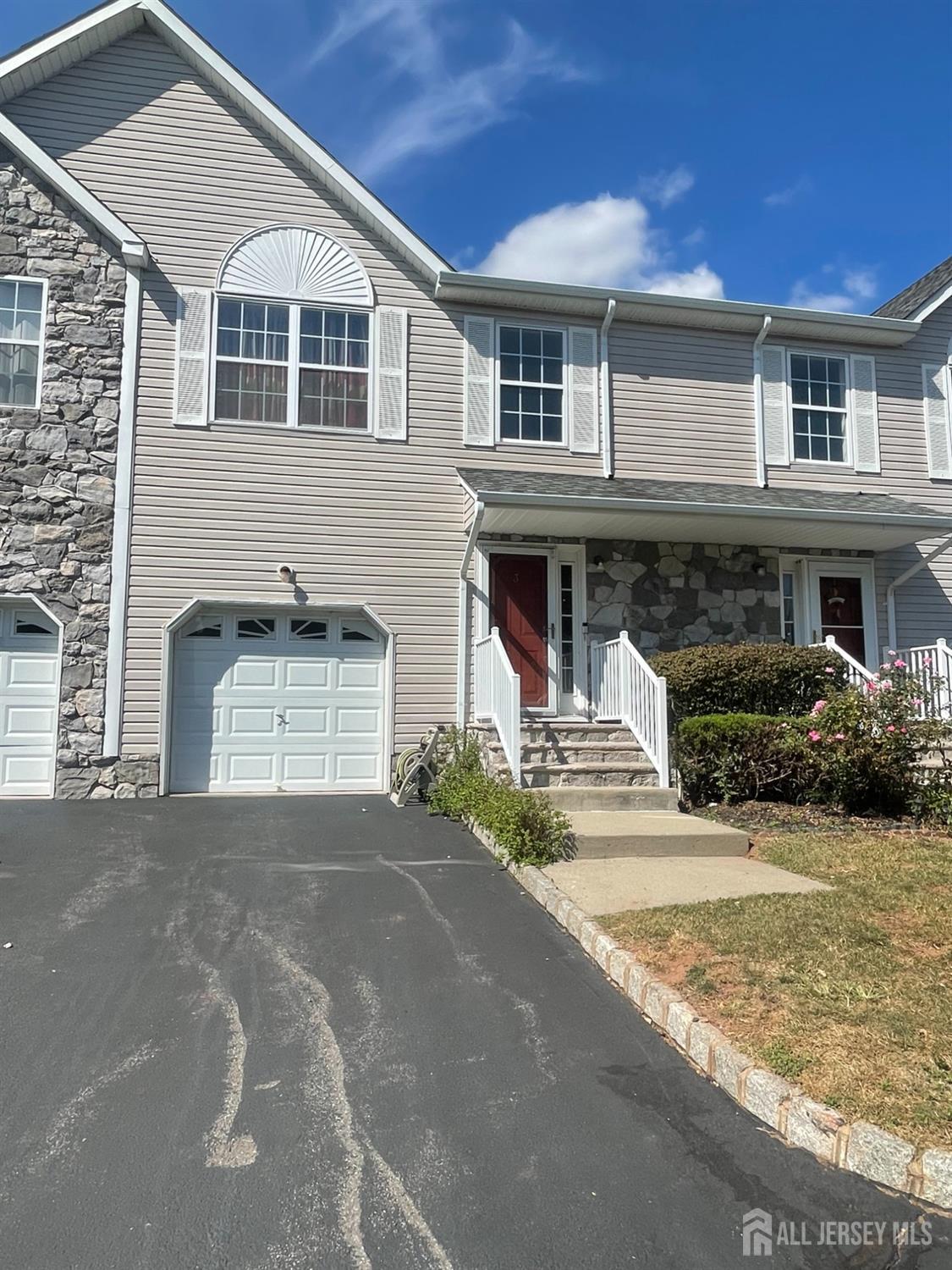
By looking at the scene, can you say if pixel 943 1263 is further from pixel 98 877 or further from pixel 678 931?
pixel 98 877

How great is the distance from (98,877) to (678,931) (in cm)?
438

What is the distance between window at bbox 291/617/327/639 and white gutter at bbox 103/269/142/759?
77.2 inches

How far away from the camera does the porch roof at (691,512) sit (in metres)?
9.73

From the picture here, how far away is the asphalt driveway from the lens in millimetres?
2559

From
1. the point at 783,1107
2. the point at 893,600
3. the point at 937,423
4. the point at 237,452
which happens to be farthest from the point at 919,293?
the point at 783,1107

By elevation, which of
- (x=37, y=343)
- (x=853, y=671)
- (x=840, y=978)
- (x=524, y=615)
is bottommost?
(x=840, y=978)

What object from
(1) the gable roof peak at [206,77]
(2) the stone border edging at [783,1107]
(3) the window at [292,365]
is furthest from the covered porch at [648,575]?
(2) the stone border edging at [783,1107]

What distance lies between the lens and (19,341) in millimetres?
9906

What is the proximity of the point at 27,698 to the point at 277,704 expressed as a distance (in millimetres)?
2810

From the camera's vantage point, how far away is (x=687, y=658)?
9570 millimetres

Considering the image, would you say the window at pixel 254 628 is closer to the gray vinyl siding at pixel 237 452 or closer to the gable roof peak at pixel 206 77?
the gray vinyl siding at pixel 237 452

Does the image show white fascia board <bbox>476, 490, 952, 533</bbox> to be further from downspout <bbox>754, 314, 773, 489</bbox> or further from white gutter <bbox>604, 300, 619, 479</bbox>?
white gutter <bbox>604, 300, 619, 479</bbox>

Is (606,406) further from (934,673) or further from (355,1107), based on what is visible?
(355,1107)

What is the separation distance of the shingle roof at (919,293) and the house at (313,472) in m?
1.40
